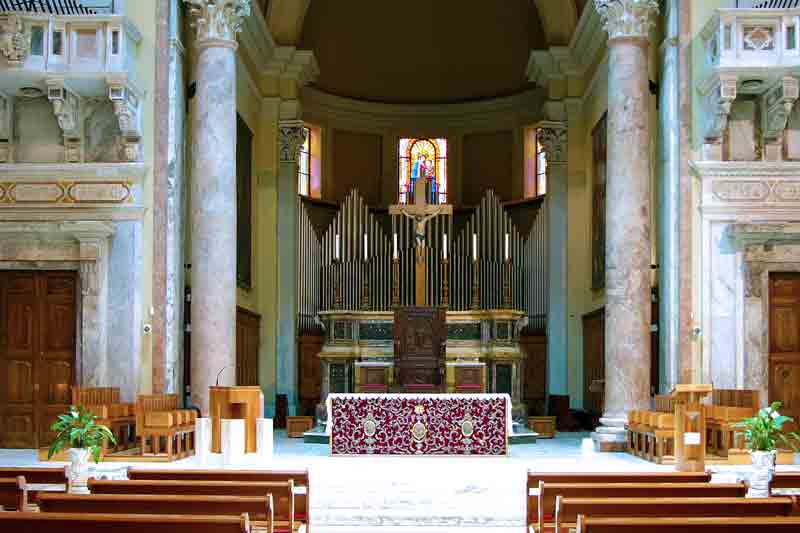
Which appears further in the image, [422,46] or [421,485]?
[422,46]

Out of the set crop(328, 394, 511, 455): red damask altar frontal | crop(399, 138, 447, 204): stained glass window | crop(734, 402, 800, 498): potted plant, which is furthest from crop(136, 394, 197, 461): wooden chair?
crop(399, 138, 447, 204): stained glass window

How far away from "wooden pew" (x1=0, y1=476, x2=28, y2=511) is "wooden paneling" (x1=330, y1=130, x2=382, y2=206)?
58.0 feet

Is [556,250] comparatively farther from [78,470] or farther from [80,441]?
[78,470]

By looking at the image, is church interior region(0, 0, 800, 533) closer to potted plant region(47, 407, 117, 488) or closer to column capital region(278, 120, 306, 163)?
potted plant region(47, 407, 117, 488)

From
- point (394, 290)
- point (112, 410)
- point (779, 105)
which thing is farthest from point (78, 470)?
point (394, 290)

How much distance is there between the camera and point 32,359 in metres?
16.7

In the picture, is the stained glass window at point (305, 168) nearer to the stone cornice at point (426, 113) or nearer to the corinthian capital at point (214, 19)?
the stone cornice at point (426, 113)

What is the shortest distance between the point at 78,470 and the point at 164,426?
15.6 feet

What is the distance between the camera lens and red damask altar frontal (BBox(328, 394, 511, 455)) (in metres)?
15.4

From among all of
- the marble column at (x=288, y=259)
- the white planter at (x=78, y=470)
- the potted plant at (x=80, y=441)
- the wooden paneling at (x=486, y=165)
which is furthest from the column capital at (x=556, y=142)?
the white planter at (x=78, y=470)

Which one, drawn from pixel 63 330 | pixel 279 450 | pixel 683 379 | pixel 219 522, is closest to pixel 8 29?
pixel 63 330

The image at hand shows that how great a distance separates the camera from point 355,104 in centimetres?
2562

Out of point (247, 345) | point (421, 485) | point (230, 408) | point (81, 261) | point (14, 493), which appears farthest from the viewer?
point (247, 345)

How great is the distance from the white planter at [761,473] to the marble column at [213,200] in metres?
8.23
